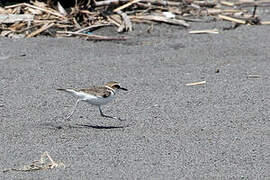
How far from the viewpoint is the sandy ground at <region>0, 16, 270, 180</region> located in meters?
7.09

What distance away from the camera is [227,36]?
43.0 feet

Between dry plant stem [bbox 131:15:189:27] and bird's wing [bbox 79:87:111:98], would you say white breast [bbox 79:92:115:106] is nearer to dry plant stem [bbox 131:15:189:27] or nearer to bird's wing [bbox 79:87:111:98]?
bird's wing [bbox 79:87:111:98]

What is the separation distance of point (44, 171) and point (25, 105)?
8.47ft

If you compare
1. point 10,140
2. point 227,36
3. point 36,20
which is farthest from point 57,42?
point 10,140

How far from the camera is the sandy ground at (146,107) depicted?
709 cm

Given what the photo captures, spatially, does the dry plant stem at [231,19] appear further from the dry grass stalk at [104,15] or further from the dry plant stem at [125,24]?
the dry plant stem at [125,24]

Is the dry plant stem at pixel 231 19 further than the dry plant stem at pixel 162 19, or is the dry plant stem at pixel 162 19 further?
the dry plant stem at pixel 231 19

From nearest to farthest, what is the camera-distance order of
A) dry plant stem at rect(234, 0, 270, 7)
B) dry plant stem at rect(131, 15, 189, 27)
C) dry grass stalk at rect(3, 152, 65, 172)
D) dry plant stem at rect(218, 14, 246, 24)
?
dry grass stalk at rect(3, 152, 65, 172) → dry plant stem at rect(131, 15, 189, 27) → dry plant stem at rect(218, 14, 246, 24) → dry plant stem at rect(234, 0, 270, 7)

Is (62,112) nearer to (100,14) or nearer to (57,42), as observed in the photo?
(57,42)

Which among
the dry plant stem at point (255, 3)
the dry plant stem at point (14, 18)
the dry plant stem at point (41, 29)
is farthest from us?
the dry plant stem at point (255, 3)

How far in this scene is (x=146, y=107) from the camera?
9281 millimetres

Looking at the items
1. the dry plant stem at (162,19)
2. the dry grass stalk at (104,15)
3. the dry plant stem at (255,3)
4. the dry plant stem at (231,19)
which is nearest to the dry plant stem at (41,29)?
the dry grass stalk at (104,15)

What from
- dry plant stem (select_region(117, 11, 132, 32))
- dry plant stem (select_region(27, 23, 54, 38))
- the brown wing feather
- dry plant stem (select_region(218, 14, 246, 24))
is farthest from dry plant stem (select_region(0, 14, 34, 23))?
the brown wing feather

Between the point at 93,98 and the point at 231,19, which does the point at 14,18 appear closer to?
the point at 231,19
